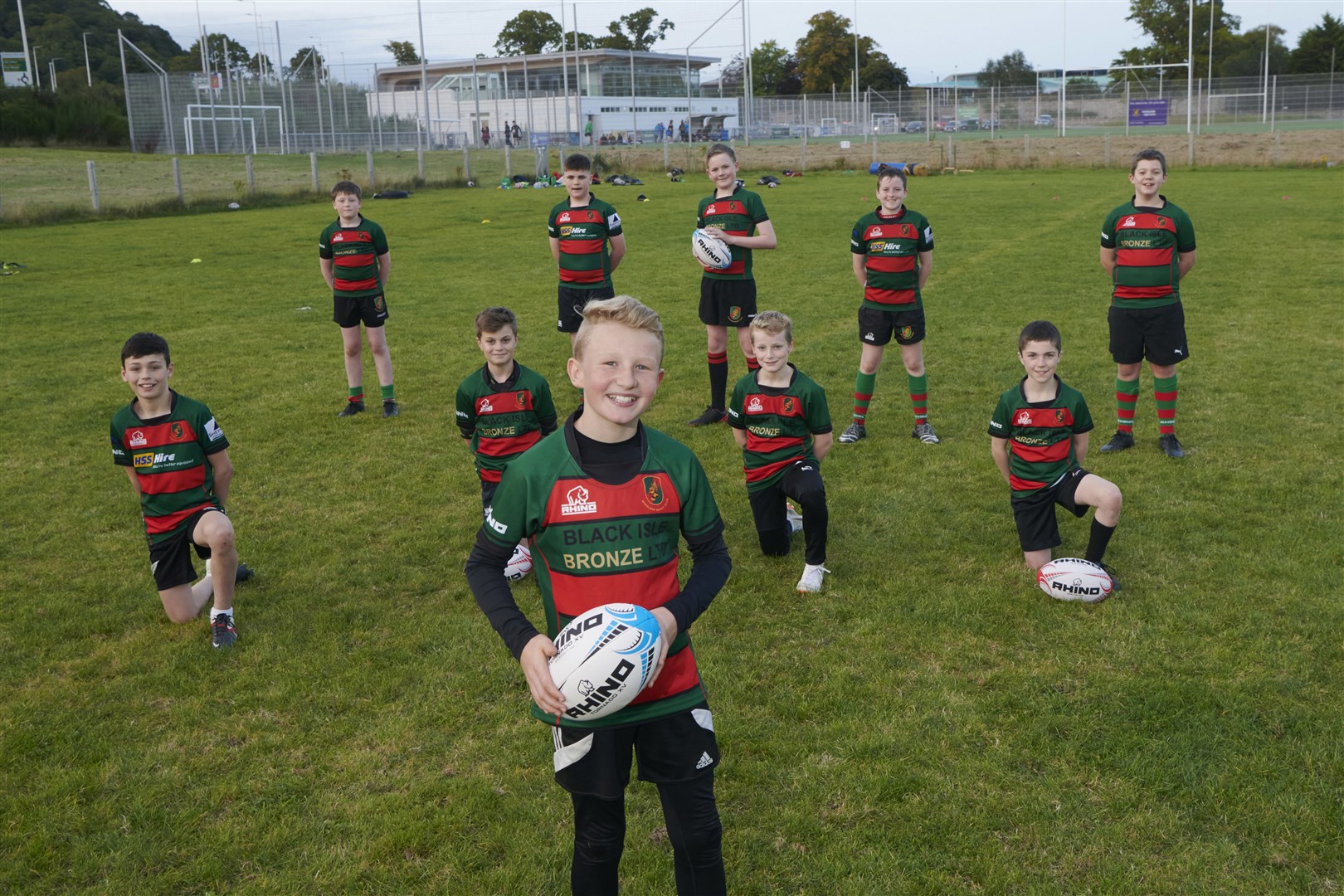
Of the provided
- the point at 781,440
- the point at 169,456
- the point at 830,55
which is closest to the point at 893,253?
the point at 781,440

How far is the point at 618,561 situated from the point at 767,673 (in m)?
2.55

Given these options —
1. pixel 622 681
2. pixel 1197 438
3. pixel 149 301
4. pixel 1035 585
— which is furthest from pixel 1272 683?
pixel 149 301

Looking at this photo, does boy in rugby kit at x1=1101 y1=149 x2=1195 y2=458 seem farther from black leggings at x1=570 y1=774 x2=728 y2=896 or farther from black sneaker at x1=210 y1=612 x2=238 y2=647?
black sneaker at x1=210 y1=612 x2=238 y2=647

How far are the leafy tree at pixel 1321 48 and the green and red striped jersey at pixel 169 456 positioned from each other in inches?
3085

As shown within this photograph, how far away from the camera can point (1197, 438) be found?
9.34 meters

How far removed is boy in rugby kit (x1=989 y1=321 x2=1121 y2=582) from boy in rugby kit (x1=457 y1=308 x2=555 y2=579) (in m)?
→ 2.99

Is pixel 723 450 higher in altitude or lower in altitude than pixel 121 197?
lower

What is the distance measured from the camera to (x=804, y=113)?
60156 millimetres

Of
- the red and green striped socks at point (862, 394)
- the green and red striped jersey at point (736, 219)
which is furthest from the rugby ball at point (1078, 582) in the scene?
the green and red striped jersey at point (736, 219)

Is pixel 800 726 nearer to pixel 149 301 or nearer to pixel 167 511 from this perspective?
pixel 167 511

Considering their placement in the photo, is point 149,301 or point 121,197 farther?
point 121,197

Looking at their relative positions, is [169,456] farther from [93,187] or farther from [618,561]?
[93,187]

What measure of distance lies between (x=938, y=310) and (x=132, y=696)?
12658 mm

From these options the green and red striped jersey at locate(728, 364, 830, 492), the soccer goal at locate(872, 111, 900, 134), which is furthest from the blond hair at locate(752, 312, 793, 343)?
the soccer goal at locate(872, 111, 900, 134)
